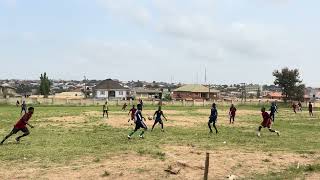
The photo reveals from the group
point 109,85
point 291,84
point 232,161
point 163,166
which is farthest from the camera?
point 109,85

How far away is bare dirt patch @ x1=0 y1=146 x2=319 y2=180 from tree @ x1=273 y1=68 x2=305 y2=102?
3390 inches

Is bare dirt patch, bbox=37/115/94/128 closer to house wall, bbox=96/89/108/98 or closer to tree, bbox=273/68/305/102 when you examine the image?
tree, bbox=273/68/305/102

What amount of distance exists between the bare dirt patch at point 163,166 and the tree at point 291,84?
282 ft

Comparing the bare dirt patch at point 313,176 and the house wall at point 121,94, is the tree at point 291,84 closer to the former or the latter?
the house wall at point 121,94

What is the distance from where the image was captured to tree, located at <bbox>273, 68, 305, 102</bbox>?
10319 cm

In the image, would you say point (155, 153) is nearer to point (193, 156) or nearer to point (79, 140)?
point (193, 156)

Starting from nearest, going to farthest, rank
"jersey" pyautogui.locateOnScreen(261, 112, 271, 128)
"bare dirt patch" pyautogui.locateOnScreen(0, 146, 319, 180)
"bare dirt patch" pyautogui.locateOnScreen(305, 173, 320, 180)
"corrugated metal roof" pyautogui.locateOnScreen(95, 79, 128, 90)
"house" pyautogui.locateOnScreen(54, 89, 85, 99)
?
"bare dirt patch" pyautogui.locateOnScreen(305, 173, 320, 180), "bare dirt patch" pyautogui.locateOnScreen(0, 146, 319, 180), "jersey" pyautogui.locateOnScreen(261, 112, 271, 128), "corrugated metal roof" pyautogui.locateOnScreen(95, 79, 128, 90), "house" pyautogui.locateOnScreen(54, 89, 85, 99)

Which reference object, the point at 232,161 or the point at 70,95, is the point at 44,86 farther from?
the point at 232,161

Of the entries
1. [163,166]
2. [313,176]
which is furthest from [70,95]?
[313,176]

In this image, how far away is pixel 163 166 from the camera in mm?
16422

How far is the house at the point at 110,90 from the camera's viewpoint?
129 m

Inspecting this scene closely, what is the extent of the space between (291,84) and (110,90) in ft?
155

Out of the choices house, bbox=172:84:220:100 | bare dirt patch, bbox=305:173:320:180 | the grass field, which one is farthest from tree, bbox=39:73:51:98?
bare dirt patch, bbox=305:173:320:180

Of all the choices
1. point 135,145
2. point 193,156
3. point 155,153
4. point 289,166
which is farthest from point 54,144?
point 289,166
